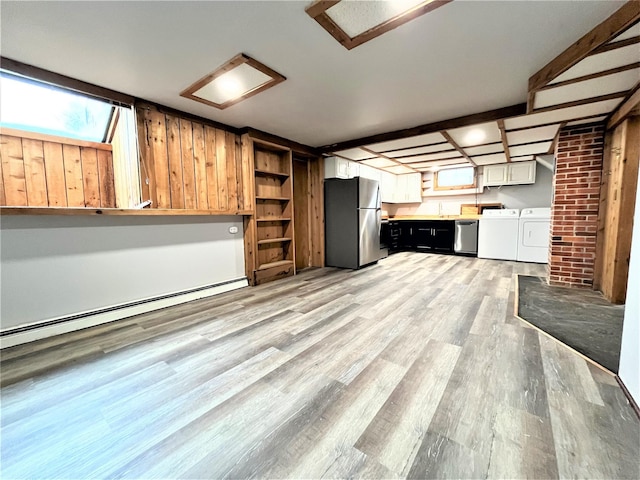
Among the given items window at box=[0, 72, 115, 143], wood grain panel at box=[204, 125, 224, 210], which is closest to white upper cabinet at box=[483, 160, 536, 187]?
wood grain panel at box=[204, 125, 224, 210]

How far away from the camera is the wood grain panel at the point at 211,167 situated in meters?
3.12

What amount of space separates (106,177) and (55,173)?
435 millimetres

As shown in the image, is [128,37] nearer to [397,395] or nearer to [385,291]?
[397,395]

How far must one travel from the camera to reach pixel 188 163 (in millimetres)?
2947

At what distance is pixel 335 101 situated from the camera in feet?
8.70

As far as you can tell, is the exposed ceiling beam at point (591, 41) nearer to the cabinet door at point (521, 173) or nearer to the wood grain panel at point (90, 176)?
the cabinet door at point (521, 173)

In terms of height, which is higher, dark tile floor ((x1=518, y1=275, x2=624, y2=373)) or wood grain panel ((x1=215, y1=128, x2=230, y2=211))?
wood grain panel ((x1=215, y1=128, x2=230, y2=211))

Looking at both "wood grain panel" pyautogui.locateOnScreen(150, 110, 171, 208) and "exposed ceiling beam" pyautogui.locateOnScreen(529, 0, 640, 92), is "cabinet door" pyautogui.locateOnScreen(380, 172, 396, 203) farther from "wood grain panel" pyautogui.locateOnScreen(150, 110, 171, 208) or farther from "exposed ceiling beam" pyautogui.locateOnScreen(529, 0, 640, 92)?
"wood grain panel" pyautogui.locateOnScreen(150, 110, 171, 208)

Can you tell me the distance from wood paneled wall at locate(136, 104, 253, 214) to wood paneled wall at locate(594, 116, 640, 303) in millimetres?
4158

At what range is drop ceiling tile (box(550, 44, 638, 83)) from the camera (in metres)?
1.63

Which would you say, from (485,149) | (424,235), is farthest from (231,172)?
(424,235)

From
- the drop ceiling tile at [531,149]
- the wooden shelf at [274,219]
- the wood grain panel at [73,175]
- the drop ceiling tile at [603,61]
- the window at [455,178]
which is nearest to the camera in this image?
the drop ceiling tile at [603,61]

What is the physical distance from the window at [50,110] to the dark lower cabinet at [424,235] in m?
5.15

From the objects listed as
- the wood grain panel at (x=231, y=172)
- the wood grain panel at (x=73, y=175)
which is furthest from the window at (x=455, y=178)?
the wood grain panel at (x=73, y=175)
